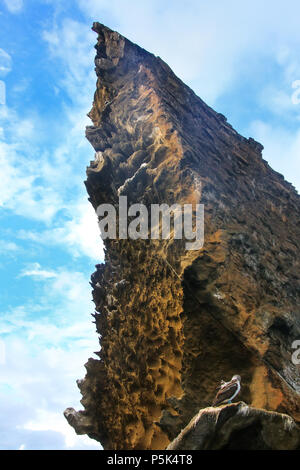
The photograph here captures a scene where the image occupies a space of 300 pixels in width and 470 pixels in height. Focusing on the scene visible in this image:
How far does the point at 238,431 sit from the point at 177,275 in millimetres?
2930

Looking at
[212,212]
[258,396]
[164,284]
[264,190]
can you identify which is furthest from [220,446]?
[264,190]

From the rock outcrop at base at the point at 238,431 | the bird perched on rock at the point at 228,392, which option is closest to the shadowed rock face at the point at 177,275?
the rock outcrop at base at the point at 238,431

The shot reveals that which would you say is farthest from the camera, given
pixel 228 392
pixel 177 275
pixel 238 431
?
pixel 177 275

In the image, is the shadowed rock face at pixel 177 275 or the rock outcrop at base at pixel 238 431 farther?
the shadowed rock face at pixel 177 275

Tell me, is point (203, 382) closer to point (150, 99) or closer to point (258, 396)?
point (258, 396)

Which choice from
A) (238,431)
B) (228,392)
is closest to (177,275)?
(228,392)

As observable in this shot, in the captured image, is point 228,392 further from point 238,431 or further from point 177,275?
point 177,275

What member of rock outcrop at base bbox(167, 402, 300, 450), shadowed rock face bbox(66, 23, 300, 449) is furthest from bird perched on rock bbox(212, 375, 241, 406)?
shadowed rock face bbox(66, 23, 300, 449)

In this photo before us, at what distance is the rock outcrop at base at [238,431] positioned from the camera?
446 centimetres

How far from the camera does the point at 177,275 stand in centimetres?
681

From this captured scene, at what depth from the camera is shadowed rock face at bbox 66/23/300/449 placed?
243 inches

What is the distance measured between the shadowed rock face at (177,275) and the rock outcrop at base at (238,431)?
1.61 feet

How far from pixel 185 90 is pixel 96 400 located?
11.0 metres

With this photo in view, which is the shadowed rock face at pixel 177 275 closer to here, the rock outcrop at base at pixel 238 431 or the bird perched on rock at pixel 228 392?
the rock outcrop at base at pixel 238 431
